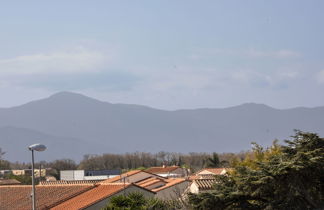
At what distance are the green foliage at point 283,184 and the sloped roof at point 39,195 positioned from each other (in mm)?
16657

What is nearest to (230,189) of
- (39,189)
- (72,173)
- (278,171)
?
(278,171)

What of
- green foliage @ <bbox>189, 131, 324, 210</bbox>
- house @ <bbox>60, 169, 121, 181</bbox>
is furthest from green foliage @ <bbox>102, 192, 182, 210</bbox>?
house @ <bbox>60, 169, 121, 181</bbox>

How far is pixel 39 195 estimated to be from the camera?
155 feet

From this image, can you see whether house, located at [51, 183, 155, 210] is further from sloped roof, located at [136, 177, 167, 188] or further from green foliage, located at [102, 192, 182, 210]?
sloped roof, located at [136, 177, 167, 188]

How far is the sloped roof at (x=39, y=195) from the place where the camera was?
45.1 m

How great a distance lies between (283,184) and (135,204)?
8666 millimetres

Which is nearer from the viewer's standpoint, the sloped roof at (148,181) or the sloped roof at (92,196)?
the sloped roof at (92,196)

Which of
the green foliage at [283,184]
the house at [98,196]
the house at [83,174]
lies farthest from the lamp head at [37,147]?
the house at [83,174]

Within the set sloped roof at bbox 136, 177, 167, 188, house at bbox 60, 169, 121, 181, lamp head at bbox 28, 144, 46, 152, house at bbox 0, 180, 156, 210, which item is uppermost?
house at bbox 60, 169, 121, 181

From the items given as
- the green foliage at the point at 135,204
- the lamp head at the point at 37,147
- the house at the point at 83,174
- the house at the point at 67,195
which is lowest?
the green foliage at the point at 135,204

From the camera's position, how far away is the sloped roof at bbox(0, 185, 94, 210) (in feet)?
148

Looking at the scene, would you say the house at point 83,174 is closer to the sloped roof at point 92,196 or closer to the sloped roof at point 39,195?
the sloped roof at point 39,195

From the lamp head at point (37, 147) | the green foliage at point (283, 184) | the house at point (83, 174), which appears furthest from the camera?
the house at point (83, 174)

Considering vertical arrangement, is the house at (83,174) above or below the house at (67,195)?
above
